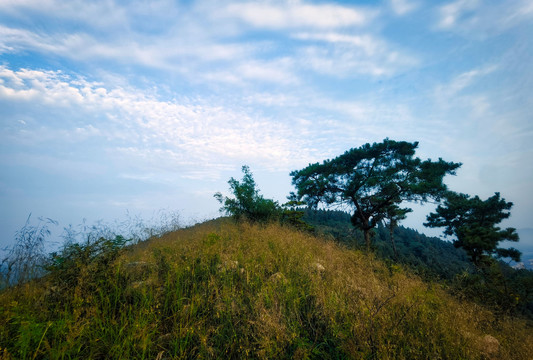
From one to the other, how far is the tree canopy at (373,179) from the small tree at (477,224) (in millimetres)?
2034

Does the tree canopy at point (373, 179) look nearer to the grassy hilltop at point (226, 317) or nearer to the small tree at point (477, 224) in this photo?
the small tree at point (477, 224)

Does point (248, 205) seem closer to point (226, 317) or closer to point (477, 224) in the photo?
point (226, 317)

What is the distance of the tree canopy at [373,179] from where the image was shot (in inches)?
580

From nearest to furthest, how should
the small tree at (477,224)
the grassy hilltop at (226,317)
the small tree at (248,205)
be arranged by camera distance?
the grassy hilltop at (226,317) < the small tree at (248,205) < the small tree at (477,224)

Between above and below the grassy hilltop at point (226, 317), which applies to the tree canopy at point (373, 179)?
above

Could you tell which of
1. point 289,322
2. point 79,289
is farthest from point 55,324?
point 289,322

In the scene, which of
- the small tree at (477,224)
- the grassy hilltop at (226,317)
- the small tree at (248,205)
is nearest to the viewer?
the grassy hilltop at (226,317)

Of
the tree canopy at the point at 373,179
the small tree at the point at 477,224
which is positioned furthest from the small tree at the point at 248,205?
the small tree at the point at 477,224

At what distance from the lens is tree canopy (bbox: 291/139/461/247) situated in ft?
48.3

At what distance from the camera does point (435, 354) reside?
2703 mm

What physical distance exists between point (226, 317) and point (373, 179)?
13.9 m

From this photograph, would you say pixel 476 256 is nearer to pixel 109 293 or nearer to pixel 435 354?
pixel 435 354

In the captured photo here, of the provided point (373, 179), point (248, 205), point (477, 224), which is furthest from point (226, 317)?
point (477, 224)

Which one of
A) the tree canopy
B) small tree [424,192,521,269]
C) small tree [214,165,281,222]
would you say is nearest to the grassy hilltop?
small tree [214,165,281,222]
